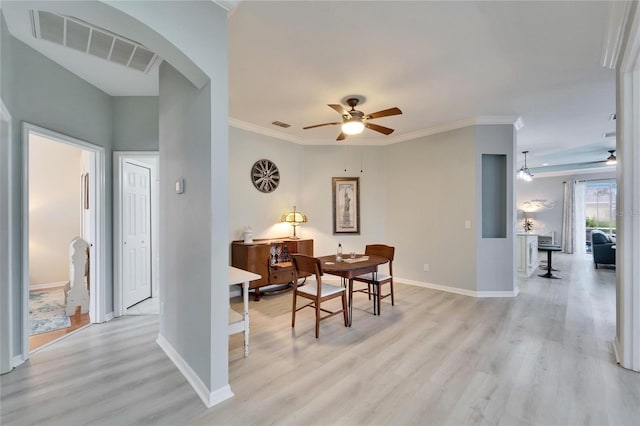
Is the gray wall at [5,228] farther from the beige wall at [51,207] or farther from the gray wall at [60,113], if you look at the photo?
the beige wall at [51,207]

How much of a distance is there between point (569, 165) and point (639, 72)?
807 centimetres

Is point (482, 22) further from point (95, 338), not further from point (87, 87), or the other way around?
point (95, 338)

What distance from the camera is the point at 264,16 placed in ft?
7.00

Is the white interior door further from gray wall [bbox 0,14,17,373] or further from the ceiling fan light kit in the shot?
the ceiling fan light kit

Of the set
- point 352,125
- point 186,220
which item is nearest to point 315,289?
point 186,220

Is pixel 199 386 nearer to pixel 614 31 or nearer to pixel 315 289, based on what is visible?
pixel 315 289

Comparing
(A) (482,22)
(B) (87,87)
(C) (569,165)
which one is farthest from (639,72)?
(C) (569,165)

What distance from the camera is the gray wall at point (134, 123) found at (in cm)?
352

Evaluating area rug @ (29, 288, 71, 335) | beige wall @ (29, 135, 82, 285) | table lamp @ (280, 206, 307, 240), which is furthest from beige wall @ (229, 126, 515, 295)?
beige wall @ (29, 135, 82, 285)

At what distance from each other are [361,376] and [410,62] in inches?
109

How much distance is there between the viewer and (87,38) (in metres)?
2.28

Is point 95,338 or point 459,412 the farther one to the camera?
point 95,338

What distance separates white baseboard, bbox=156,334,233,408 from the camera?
6.29 feet

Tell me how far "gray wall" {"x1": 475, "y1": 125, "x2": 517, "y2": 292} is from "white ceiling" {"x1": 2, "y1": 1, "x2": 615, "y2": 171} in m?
0.26
